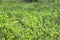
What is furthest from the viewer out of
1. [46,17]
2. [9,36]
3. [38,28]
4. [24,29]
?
[46,17]

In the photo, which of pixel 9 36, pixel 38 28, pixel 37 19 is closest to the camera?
pixel 9 36

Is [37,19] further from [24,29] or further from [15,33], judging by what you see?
[15,33]

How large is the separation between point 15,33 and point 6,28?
41 cm

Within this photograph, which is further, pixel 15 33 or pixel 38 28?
pixel 38 28

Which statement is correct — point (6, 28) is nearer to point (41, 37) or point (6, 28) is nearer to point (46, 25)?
point (41, 37)

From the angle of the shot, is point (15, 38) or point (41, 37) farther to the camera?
point (41, 37)

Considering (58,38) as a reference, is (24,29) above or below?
above

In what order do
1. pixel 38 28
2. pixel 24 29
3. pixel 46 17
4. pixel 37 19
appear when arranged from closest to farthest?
1. pixel 24 29
2. pixel 38 28
3. pixel 37 19
4. pixel 46 17

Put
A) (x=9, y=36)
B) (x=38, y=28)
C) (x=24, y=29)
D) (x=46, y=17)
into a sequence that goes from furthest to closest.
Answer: (x=46, y=17) < (x=38, y=28) < (x=24, y=29) < (x=9, y=36)

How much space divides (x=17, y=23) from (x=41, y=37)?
112cm

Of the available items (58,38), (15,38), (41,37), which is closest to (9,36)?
(15,38)

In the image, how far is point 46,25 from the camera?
9.03m

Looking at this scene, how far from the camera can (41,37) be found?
7.94 m

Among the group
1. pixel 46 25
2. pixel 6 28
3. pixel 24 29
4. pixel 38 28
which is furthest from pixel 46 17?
pixel 6 28
